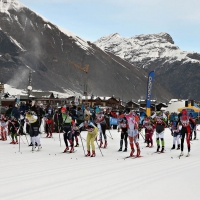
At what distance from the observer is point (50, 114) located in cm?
2194

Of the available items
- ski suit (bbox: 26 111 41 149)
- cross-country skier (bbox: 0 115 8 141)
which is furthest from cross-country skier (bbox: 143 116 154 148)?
cross-country skier (bbox: 0 115 8 141)

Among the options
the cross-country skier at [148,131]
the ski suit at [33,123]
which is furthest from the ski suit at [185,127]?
the ski suit at [33,123]

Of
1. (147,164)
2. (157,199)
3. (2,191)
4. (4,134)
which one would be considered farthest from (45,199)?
(4,134)

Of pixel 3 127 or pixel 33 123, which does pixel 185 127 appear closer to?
pixel 33 123

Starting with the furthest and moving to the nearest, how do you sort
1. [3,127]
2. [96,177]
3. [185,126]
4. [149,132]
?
[3,127]
[149,132]
[185,126]
[96,177]

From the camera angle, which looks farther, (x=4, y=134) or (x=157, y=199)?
(x=4, y=134)

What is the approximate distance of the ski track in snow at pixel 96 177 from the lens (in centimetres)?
685

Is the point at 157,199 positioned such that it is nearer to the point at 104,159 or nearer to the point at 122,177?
the point at 122,177

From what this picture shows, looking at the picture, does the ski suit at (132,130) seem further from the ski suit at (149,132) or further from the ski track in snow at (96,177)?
the ski suit at (149,132)

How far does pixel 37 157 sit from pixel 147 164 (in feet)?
14.2

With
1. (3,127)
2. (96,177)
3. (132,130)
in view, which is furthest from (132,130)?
(3,127)

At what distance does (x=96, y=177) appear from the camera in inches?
338

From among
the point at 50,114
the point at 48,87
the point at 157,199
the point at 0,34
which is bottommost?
the point at 157,199

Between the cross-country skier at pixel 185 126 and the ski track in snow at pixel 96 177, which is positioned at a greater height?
the cross-country skier at pixel 185 126
